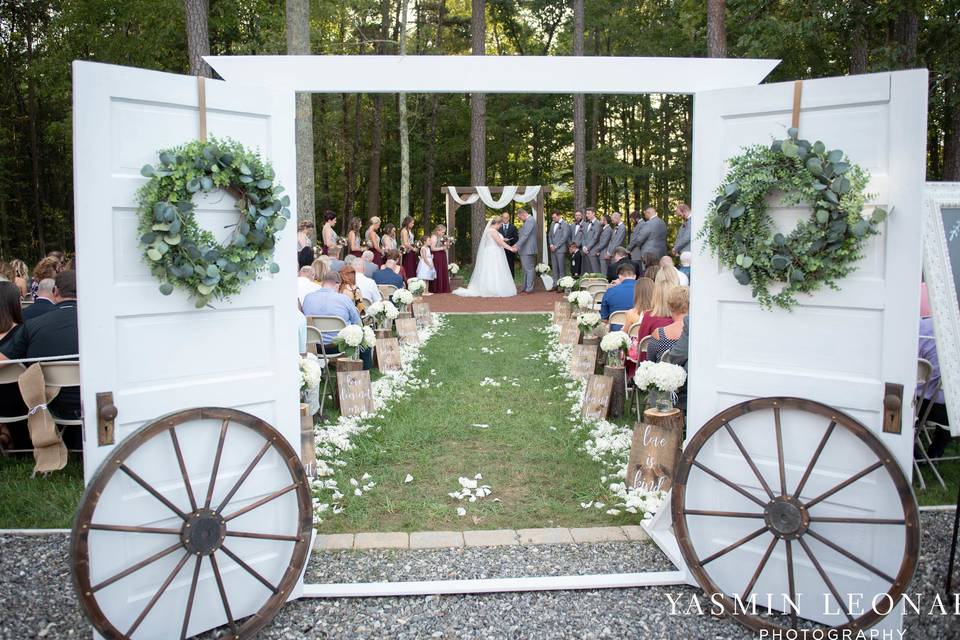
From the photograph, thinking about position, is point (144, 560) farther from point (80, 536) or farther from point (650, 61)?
point (650, 61)

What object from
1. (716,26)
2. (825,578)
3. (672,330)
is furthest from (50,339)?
(716,26)

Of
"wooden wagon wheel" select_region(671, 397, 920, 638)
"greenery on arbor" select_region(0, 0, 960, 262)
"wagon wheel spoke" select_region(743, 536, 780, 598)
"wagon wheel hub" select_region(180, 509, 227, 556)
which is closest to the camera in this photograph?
"wooden wagon wheel" select_region(671, 397, 920, 638)

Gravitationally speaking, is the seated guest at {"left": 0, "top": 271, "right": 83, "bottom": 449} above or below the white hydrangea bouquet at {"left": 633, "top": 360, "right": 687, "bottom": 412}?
above

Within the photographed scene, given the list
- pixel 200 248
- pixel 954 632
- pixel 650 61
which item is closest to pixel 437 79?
pixel 650 61

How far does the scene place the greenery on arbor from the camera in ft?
50.8

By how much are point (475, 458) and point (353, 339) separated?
1.65 meters

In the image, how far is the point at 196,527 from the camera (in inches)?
118

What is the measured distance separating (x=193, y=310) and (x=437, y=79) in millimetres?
1543

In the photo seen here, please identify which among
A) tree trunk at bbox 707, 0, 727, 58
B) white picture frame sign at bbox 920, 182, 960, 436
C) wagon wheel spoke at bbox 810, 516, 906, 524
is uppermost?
tree trunk at bbox 707, 0, 727, 58

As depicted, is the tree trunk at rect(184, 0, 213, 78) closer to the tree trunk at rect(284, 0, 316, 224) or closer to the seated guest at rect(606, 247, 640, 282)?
the tree trunk at rect(284, 0, 316, 224)

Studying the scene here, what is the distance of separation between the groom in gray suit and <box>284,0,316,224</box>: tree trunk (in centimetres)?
572

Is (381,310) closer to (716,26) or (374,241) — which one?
(374,241)

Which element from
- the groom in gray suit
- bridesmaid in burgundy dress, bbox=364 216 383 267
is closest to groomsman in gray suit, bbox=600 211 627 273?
the groom in gray suit

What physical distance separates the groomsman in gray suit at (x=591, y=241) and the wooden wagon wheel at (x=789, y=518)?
14240 mm
